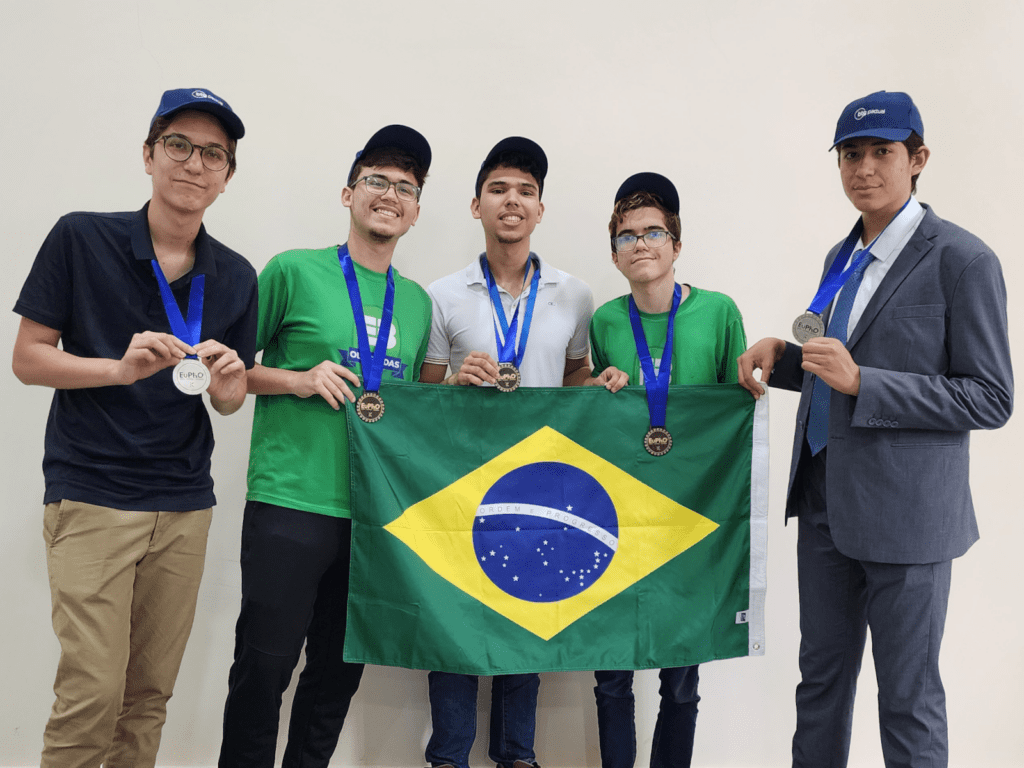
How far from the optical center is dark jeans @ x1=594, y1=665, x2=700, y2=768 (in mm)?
2693

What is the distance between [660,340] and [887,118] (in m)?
1.03

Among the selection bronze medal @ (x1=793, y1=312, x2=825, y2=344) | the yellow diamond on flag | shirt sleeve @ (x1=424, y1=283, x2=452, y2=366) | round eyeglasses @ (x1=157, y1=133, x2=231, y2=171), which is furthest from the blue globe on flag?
round eyeglasses @ (x1=157, y1=133, x2=231, y2=171)

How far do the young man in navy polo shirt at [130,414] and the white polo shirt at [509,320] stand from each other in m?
0.84

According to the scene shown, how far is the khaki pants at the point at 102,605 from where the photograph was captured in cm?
201

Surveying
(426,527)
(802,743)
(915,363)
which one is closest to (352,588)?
(426,527)

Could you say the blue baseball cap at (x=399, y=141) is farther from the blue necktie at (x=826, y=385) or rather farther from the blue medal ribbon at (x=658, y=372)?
the blue necktie at (x=826, y=385)

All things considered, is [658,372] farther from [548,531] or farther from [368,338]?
[368,338]

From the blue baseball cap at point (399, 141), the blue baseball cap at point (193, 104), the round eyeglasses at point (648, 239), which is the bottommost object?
the round eyeglasses at point (648, 239)

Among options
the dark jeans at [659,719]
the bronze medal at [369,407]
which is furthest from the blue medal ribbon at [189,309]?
the dark jeans at [659,719]

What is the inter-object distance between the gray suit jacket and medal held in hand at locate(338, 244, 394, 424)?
5.11ft

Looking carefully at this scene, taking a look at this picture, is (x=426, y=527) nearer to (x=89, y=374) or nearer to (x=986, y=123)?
(x=89, y=374)

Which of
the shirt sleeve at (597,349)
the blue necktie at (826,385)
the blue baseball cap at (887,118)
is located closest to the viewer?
the blue baseball cap at (887,118)

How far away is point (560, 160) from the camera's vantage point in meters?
3.46

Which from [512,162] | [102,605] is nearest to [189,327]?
[102,605]
